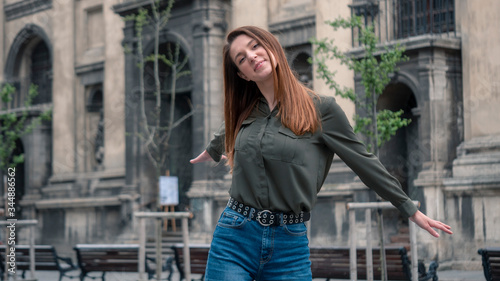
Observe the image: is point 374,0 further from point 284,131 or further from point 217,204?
point 284,131

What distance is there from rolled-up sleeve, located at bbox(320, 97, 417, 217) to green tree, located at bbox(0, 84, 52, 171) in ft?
75.4

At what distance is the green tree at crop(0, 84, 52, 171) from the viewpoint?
26641mm

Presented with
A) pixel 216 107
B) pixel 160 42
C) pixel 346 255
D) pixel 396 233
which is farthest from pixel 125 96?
pixel 346 255

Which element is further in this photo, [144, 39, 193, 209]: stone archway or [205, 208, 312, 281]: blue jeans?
[144, 39, 193, 209]: stone archway

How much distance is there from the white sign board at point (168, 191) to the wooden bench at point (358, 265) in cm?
903

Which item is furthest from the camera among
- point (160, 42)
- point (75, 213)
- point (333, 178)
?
point (75, 213)

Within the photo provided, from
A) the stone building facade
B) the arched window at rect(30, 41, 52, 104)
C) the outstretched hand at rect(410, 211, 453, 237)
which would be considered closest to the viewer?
the outstretched hand at rect(410, 211, 453, 237)

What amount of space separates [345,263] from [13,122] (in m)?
18.8

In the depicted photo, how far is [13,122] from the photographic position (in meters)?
29.0

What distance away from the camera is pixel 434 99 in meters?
17.7

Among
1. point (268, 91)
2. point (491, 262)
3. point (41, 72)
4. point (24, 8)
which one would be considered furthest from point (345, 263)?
point (24, 8)

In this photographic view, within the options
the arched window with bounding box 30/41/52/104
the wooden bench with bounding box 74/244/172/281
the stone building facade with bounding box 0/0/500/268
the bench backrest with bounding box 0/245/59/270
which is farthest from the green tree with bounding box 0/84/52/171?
the wooden bench with bounding box 74/244/172/281

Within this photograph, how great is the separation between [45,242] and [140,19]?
28.6ft

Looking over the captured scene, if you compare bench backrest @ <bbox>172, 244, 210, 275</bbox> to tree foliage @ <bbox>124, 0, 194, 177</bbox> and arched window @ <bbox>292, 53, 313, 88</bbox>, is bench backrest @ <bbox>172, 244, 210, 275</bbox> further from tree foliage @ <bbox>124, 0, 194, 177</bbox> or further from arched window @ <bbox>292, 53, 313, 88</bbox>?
tree foliage @ <bbox>124, 0, 194, 177</bbox>
